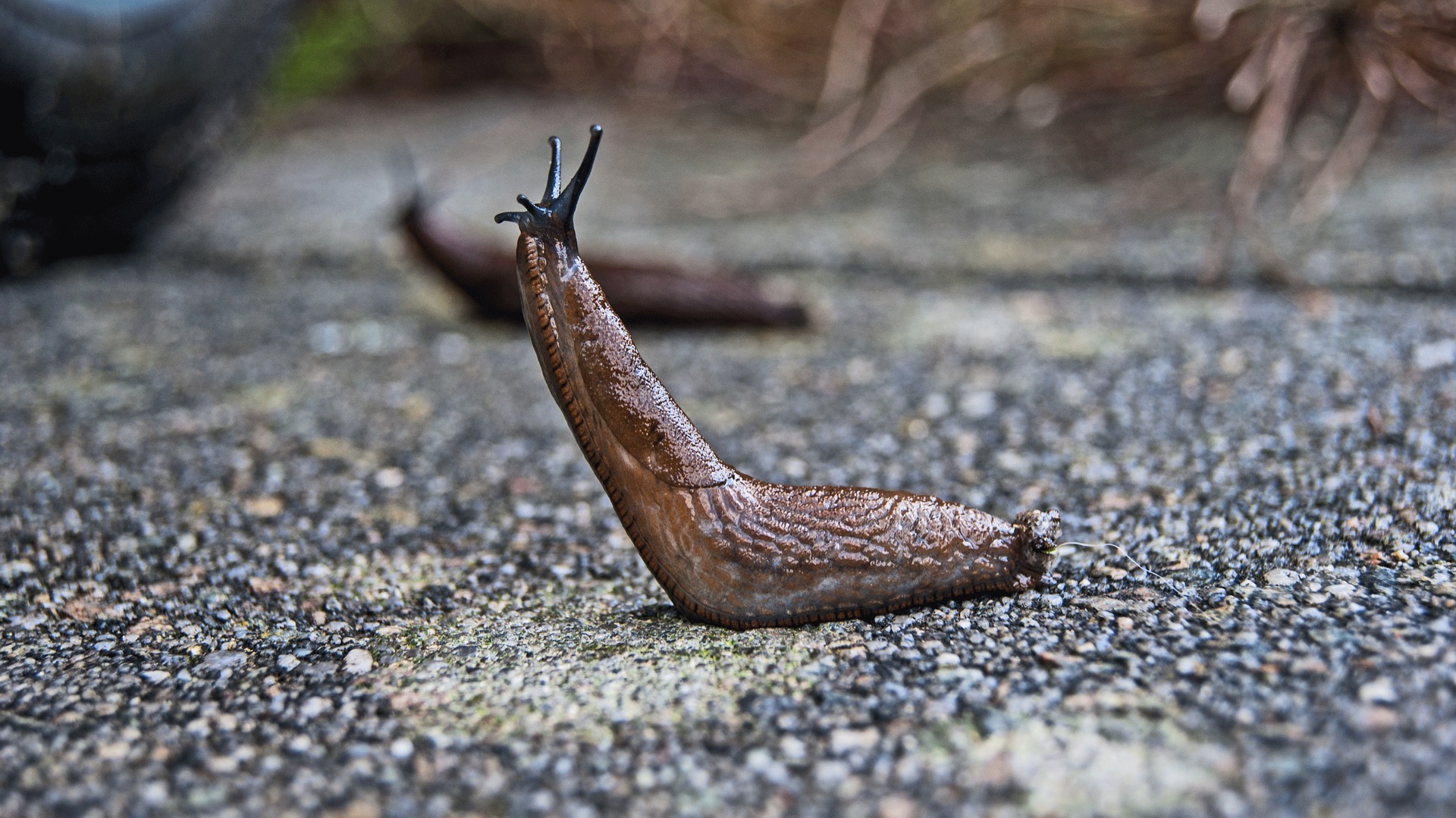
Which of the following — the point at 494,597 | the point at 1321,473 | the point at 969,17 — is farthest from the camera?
the point at 969,17

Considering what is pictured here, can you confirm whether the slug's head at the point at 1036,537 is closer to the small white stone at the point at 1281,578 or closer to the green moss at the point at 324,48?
the small white stone at the point at 1281,578

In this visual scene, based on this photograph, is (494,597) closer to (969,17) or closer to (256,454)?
(256,454)

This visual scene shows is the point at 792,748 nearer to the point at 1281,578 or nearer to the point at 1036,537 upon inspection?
the point at 1036,537

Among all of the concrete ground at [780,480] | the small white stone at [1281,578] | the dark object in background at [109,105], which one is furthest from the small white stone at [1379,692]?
the dark object in background at [109,105]

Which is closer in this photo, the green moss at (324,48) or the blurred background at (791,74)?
the blurred background at (791,74)

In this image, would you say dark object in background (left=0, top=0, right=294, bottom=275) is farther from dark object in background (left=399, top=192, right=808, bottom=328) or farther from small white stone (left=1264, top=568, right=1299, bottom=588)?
small white stone (left=1264, top=568, right=1299, bottom=588)

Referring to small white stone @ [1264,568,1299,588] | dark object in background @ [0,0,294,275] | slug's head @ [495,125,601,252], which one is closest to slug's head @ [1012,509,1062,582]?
small white stone @ [1264,568,1299,588]

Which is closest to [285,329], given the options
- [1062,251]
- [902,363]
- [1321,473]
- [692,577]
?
[902,363]
